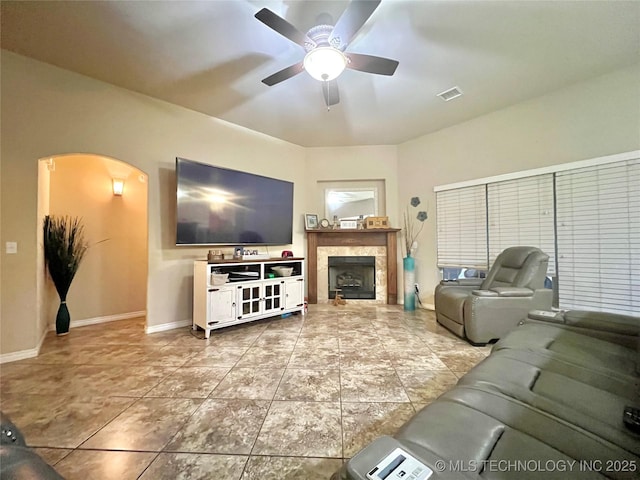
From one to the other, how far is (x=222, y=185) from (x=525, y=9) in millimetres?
3340

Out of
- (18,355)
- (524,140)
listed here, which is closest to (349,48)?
(524,140)

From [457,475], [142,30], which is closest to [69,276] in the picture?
[142,30]

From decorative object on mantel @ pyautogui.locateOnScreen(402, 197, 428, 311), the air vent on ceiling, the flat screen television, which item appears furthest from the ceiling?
decorative object on mantel @ pyautogui.locateOnScreen(402, 197, 428, 311)

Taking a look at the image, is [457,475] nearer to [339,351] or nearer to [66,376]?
[339,351]

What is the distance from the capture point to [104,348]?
2494 millimetres

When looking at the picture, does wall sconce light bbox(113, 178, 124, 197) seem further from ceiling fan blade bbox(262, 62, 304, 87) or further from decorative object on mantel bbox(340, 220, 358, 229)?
decorative object on mantel bbox(340, 220, 358, 229)

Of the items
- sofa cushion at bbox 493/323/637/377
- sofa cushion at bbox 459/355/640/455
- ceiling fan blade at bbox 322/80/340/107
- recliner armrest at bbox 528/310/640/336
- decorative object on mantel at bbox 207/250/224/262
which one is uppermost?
ceiling fan blade at bbox 322/80/340/107

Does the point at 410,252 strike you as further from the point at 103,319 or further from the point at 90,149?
the point at 103,319

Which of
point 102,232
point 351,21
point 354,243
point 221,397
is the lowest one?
point 221,397

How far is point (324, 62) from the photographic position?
1898mm

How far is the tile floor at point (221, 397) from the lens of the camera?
47.2 inches

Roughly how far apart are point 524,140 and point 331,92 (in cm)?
250

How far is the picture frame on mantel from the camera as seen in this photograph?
14.7 ft

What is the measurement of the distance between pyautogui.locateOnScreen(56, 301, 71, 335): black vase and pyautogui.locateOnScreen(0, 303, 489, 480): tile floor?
18cm
